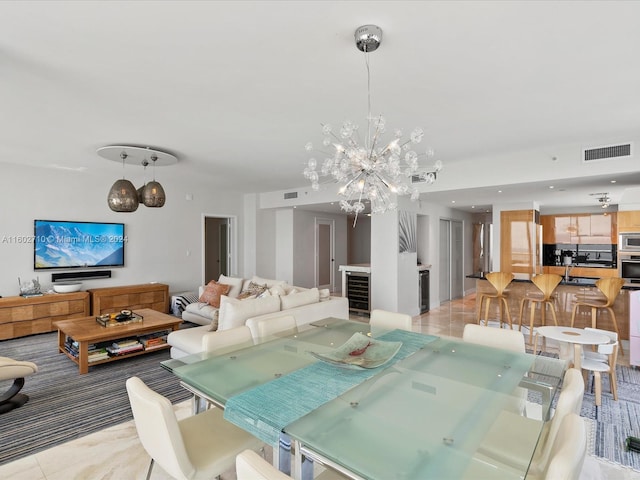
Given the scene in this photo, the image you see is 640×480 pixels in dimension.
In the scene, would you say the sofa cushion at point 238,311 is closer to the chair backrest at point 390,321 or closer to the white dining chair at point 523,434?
the chair backrest at point 390,321

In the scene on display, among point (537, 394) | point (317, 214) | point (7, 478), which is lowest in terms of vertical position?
point (7, 478)

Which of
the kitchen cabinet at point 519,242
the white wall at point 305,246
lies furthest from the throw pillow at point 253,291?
the kitchen cabinet at point 519,242

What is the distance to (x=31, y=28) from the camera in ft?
6.38

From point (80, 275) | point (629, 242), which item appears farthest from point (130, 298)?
point (629, 242)

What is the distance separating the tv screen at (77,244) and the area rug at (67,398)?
5.26 ft

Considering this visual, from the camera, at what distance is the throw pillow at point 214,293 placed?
5461 millimetres

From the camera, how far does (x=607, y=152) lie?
3977 mm

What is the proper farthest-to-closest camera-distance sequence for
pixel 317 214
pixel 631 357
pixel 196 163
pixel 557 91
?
pixel 317 214 < pixel 196 163 < pixel 631 357 < pixel 557 91

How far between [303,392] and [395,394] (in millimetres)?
449

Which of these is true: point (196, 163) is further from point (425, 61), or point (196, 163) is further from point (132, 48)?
point (425, 61)

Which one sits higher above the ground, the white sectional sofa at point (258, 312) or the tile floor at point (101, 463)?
the white sectional sofa at point (258, 312)

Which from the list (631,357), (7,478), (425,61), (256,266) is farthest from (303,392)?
(256,266)

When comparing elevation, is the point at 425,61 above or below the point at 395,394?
above

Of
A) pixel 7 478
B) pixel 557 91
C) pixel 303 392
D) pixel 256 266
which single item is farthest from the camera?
pixel 256 266
